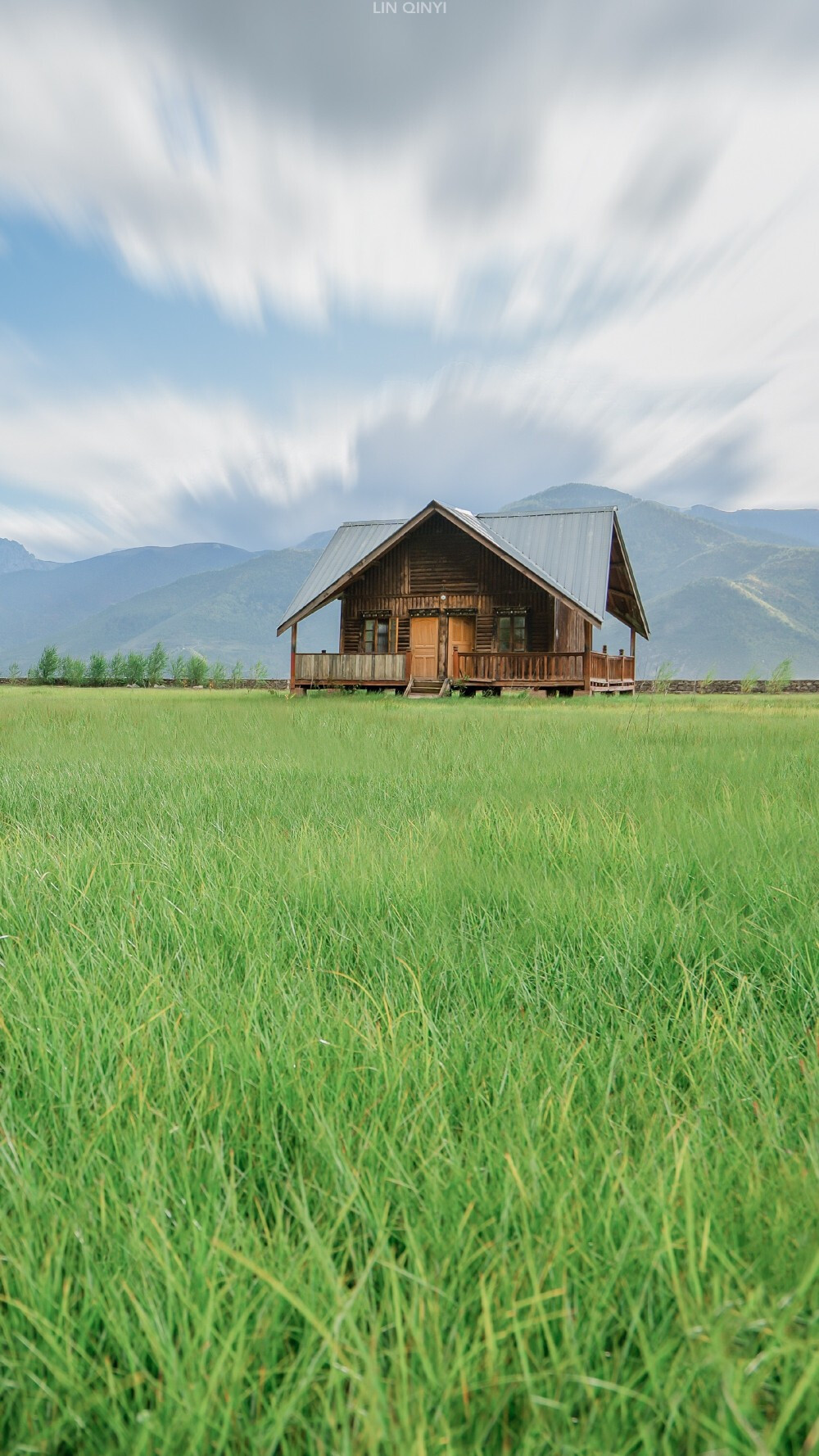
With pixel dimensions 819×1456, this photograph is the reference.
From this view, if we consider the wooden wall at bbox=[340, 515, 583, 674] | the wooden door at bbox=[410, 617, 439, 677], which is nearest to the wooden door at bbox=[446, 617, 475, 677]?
→ the wooden wall at bbox=[340, 515, 583, 674]

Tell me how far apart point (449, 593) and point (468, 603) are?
77 centimetres

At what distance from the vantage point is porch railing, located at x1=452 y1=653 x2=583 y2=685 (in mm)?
22516

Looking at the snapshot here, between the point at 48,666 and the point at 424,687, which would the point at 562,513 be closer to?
the point at 424,687

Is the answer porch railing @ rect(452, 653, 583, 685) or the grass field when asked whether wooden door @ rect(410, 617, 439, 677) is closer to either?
porch railing @ rect(452, 653, 583, 685)

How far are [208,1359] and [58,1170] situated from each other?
1.38ft

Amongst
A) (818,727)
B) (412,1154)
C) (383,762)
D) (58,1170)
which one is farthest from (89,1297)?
(818,727)

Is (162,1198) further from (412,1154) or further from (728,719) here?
(728,719)

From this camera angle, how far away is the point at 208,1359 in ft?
2.64

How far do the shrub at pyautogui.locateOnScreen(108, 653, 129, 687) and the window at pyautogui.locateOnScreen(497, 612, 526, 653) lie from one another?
1083 inches

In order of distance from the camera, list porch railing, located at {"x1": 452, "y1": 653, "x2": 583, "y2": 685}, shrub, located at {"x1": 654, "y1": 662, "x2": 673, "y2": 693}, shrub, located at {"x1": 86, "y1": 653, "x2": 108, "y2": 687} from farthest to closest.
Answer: shrub, located at {"x1": 86, "y1": 653, "x2": 108, "y2": 687}, porch railing, located at {"x1": 452, "y1": 653, "x2": 583, "y2": 685}, shrub, located at {"x1": 654, "y1": 662, "x2": 673, "y2": 693}

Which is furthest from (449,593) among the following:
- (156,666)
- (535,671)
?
(156,666)

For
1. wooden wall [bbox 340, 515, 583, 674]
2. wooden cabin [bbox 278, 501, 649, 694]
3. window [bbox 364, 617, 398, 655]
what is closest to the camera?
wooden cabin [bbox 278, 501, 649, 694]

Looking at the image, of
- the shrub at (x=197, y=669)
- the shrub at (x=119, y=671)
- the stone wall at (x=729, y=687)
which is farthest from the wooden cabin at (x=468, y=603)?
the shrub at (x=119, y=671)

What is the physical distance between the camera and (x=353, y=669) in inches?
942
